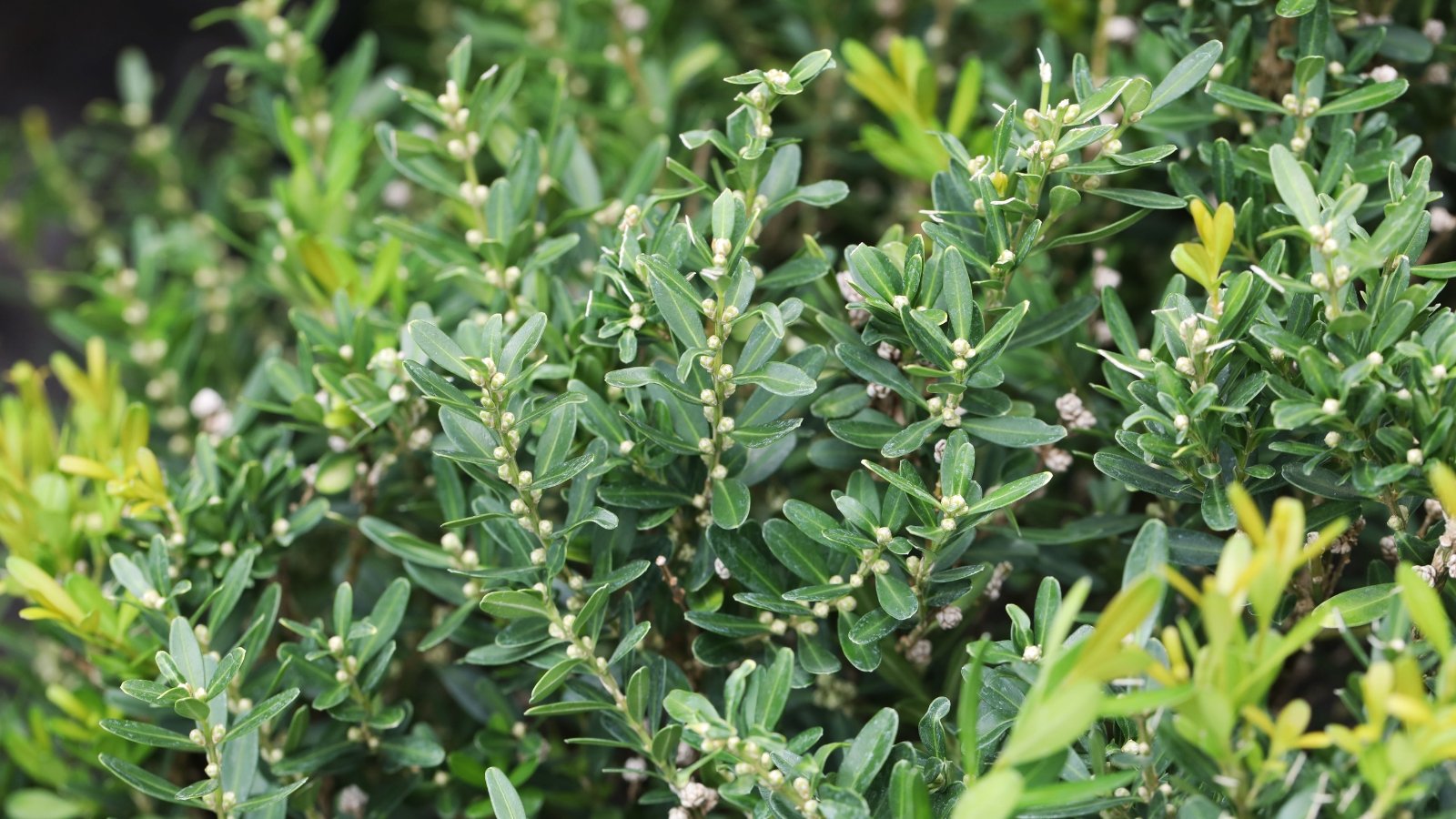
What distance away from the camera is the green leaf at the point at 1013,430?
3.00 ft

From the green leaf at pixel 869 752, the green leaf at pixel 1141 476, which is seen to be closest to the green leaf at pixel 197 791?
the green leaf at pixel 869 752

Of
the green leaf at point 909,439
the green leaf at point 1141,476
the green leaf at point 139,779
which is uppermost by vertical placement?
the green leaf at point 909,439

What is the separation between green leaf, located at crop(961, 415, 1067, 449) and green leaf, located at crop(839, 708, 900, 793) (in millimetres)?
232

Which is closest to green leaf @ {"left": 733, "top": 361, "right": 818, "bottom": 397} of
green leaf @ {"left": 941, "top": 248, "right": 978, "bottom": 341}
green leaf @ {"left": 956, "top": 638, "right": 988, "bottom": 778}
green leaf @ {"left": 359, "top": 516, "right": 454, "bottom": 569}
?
green leaf @ {"left": 941, "top": 248, "right": 978, "bottom": 341}

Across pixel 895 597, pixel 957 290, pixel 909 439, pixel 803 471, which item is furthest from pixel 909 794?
pixel 803 471

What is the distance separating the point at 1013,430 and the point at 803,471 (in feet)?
1.13

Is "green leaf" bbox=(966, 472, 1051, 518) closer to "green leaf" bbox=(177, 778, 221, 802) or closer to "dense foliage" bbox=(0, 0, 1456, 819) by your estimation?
"dense foliage" bbox=(0, 0, 1456, 819)

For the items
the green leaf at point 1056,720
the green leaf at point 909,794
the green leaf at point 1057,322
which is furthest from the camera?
the green leaf at point 1057,322

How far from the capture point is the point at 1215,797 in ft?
2.61

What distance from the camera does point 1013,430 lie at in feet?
3.06

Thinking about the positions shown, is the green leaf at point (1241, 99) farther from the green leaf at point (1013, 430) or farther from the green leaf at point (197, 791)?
the green leaf at point (197, 791)

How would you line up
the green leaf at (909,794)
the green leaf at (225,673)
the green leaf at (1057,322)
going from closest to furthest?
the green leaf at (909,794) → the green leaf at (225,673) → the green leaf at (1057,322)

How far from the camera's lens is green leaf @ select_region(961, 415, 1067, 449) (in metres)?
0.91

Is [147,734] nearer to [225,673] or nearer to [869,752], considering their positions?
[225,673]
